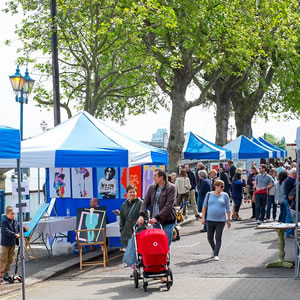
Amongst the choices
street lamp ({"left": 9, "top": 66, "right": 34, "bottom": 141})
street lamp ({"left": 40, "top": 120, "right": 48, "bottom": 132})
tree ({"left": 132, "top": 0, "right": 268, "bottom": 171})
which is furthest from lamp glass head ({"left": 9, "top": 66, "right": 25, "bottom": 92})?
street lamp ({"left": 40, "top": 120, "right": 48, "bottom": 132})

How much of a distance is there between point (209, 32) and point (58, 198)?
45.2 ft

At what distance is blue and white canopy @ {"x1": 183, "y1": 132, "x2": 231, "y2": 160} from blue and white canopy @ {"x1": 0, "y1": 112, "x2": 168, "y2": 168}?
11579 millimetres

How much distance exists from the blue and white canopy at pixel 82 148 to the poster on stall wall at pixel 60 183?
4.98 ft

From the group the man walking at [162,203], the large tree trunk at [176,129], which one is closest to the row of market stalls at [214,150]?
the large tree trunk at [176,129]

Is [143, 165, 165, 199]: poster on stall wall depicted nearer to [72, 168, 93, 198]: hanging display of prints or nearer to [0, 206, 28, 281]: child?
[72, 168, 93, 198]: hanging display of prints

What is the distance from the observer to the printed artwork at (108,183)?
1516 centimetres

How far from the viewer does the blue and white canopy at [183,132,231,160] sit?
2606 centimetres

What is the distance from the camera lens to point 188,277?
11203 mm

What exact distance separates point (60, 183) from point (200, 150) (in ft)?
37.9

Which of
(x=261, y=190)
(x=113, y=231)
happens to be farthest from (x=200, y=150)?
(x=113, y=231)

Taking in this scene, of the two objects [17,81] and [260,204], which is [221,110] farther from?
[17,81]

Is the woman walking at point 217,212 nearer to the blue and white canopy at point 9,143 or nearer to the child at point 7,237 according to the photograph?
the child at point 7,237

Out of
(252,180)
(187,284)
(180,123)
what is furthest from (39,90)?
(187,284)

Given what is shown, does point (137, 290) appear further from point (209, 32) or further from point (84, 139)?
point (209, 32)
